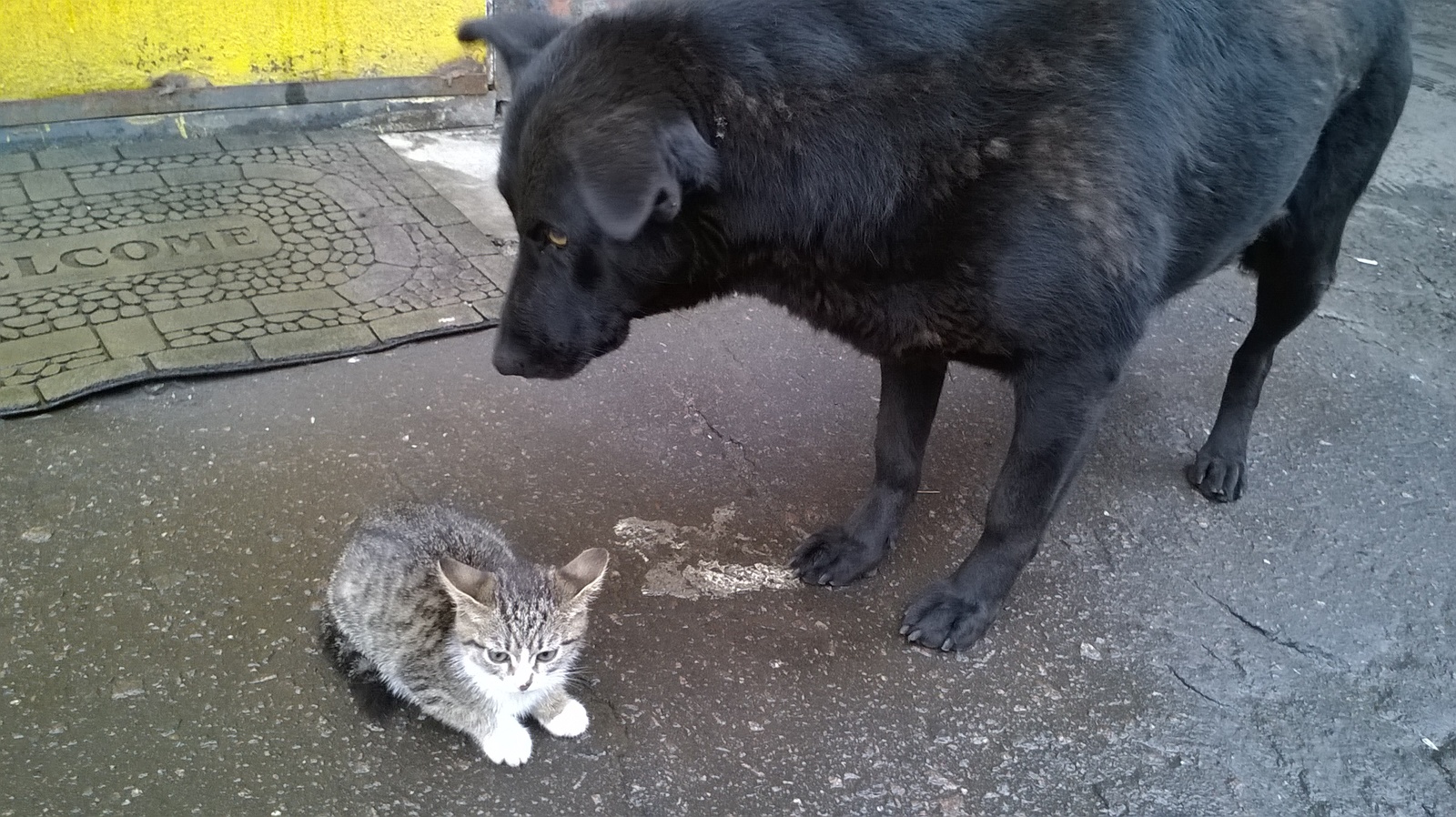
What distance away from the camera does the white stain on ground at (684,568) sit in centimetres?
283

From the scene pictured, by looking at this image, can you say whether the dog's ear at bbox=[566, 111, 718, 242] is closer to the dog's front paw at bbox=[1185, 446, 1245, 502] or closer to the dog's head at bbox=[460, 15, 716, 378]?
the dog's head at bbox=[460, 15, 716, 378]

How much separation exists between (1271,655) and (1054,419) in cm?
105

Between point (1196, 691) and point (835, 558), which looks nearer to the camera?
point (1196, 691)

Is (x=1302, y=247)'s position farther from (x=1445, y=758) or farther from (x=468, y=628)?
(x=468, y=628)

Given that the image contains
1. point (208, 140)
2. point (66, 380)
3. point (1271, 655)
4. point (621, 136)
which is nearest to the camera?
point (621, 136)

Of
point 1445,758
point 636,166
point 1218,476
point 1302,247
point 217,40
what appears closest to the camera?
point 636,166

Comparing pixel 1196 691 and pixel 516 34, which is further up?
pixel 516 34

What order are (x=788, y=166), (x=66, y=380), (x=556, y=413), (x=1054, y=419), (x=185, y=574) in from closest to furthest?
(x=788, y=166) → (x=1054, y=419) → (x=185, y=574) → (x=66, y=380) → (x=556, y=413)

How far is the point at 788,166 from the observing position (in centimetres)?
226

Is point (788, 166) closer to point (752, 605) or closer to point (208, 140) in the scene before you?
point (752, 605)

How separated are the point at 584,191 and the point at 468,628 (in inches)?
38.7

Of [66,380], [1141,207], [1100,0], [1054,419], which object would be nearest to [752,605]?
[1054,419]

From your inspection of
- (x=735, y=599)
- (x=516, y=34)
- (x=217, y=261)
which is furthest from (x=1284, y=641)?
(x=217, y=261)

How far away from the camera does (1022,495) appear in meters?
2.65
